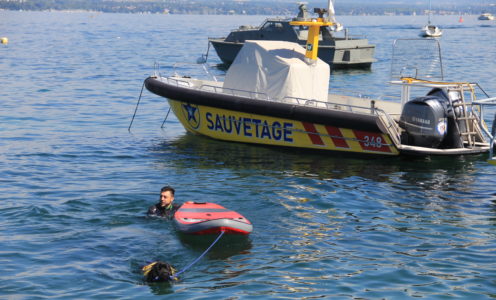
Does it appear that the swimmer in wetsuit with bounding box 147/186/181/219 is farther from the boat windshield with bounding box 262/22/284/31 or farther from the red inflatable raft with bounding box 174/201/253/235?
the boat windshield with bounding box 262/22/284/31

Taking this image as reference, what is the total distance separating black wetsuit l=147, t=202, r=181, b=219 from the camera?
42.7 ft

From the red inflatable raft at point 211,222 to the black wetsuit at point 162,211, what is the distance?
618mm

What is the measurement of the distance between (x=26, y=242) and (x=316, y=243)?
15.7 feet

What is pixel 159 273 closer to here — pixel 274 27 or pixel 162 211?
pixel 162 211

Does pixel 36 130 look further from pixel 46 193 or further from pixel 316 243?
pixel 316 243

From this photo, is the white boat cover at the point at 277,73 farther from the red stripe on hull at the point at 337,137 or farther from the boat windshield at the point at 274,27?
the boat windshield at the point at 274,27

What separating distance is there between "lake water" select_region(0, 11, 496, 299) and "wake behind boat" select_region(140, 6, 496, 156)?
20.1 inches

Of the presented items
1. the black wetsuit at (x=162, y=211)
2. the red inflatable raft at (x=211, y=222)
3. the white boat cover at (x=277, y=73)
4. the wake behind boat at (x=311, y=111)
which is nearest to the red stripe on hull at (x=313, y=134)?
the wake behind boat at (x=311, y=111)

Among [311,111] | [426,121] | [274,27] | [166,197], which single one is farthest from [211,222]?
[274,27]

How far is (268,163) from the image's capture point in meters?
17.7

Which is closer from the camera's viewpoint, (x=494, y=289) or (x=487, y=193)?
(x=494, y=289)

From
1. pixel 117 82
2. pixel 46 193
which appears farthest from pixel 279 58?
pixel 117 82

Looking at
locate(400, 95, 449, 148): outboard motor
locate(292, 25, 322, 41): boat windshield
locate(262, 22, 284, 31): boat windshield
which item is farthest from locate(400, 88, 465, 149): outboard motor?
locate(262, 22, 284, 31): boat windshield

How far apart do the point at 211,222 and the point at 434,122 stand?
7217mm
